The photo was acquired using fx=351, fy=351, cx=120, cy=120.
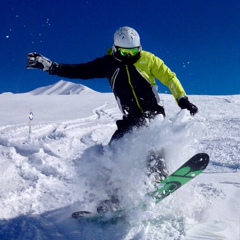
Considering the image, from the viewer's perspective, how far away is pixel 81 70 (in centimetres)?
477

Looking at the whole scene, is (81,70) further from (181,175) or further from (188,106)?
(181,175)

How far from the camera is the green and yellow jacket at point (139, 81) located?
4.38 metres

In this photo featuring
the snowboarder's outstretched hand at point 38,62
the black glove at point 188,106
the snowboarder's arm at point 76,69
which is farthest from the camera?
the snowboarder's arm at point 76,69

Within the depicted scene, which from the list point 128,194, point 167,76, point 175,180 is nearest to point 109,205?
point 128,194

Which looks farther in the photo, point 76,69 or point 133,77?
point 76,69

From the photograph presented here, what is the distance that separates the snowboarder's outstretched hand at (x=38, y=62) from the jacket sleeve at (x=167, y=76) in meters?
1.37

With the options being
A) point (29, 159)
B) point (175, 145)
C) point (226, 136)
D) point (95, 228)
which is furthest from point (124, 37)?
point (226, 136)

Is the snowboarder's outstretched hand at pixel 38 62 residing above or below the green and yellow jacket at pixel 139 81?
above

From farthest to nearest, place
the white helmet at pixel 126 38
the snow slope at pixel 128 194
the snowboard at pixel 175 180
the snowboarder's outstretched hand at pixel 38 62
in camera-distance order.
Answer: the snowboarder's outstretched hand at pixel 38 62, the white helmet at pixel 126 38, the snowboard at pixel 175 180, the snow slope at pixel 128 194

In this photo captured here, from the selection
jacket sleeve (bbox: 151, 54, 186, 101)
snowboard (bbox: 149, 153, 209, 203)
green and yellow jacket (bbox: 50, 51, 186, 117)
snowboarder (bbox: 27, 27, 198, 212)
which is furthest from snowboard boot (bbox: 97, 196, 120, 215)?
jacket sleeve (bbox: 151, 54, 186, 101)

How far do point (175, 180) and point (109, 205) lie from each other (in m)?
0.80

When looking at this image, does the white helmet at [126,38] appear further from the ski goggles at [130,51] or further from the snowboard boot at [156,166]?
the snowboard boot at [156,166]

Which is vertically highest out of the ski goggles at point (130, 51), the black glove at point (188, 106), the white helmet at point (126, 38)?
the white helmet at point (126, 38)

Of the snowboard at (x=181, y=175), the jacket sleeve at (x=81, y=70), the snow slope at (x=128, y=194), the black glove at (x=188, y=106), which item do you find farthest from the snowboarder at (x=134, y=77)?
the snowboard at (x=181, y=175)
